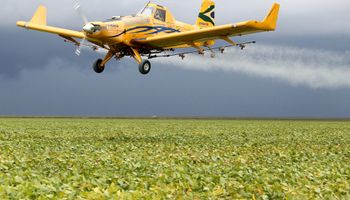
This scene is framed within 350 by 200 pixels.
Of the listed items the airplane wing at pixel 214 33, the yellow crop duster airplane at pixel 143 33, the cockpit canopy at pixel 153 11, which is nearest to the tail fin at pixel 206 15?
the yellow crop duster airplane at pixel 143 33

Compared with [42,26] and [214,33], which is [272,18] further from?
[42,26]

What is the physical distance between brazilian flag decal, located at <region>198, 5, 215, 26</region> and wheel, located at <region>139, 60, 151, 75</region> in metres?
16.1

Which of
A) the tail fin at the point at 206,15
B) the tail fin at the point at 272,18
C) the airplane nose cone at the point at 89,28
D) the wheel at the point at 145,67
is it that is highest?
the tail fin at the point at 206,15

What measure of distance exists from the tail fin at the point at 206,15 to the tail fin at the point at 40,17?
606 inches

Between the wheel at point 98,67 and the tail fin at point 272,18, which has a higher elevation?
the tail fin at point 272,18

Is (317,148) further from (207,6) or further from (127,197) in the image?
(207,6)

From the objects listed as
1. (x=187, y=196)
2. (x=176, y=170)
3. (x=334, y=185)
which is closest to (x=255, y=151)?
(x=176, y=170)

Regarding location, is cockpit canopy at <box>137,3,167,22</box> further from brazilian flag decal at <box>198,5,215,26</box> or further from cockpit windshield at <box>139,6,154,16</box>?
brazilian flag decal at <box>198,5,215,26</box>

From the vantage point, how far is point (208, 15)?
54281 millimetres

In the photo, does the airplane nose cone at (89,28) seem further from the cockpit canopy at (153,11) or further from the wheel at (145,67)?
the cockpit canopy at (153,11)

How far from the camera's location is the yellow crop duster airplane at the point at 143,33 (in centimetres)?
3838

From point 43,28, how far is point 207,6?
18523mm

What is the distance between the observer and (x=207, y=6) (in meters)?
55.2

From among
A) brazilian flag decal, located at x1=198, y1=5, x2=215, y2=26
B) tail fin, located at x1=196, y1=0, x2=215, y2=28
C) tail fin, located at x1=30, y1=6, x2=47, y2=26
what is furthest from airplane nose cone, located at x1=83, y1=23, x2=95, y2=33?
→ brazilian flag decal, located at x1=198, y1=5, x2=215, y2=26
